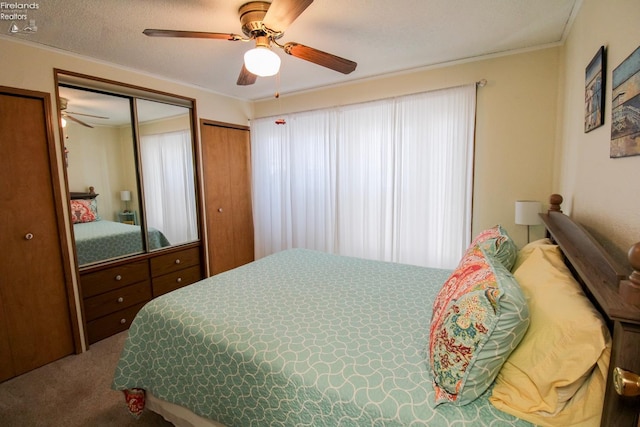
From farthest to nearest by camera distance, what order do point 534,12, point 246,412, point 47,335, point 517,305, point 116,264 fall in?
point 116,264
point 47,335
point 534,12
point 246,412
point 517,305

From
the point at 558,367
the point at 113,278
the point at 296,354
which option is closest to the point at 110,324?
the point at 113,278

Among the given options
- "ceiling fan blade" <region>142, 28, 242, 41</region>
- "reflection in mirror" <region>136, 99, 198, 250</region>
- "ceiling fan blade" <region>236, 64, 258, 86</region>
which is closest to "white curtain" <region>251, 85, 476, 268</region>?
"reflection in mirror" <region>136, 99, 198, 250</region>

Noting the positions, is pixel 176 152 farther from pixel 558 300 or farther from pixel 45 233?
pixel 558 300

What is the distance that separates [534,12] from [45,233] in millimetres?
3860

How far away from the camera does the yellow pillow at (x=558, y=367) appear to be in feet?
2.82

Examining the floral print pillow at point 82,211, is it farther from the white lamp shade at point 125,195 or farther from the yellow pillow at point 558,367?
the yellow pillow at point 558,367

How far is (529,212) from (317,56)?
2.04 meters

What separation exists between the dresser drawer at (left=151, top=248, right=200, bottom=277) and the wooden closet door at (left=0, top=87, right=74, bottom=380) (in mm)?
780

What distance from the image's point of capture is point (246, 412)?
1293mm

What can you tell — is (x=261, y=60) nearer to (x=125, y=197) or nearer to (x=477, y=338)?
(x=477, y=338)

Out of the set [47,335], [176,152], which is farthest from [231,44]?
[47,335]

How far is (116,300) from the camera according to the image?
9.25 feet

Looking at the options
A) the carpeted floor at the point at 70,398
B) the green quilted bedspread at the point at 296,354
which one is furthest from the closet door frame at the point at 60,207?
the green quilted bedspread at the point at 296,354

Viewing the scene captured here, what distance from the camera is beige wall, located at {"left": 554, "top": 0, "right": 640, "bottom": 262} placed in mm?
1124
